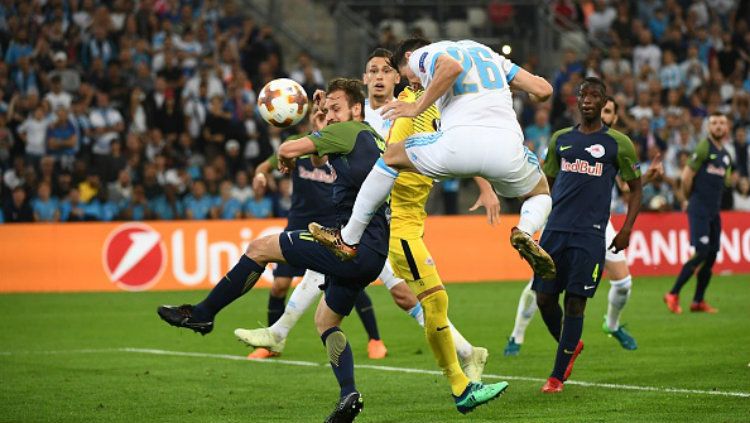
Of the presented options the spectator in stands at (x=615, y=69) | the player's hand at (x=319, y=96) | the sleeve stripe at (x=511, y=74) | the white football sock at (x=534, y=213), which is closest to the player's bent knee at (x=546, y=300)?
the white football sock at (x=534, y=213)

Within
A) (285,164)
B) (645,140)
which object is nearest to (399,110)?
(285,164)

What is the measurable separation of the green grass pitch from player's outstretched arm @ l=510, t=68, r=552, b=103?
2245 mm

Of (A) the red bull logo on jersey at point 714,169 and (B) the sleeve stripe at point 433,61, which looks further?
(A) the red bull logo on jersey at point 714,169

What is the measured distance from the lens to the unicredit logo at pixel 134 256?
21578 millimetres

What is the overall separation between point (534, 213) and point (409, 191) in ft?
5.87

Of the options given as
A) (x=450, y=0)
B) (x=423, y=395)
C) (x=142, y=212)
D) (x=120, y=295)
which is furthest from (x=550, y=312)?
(x=450, y=0)

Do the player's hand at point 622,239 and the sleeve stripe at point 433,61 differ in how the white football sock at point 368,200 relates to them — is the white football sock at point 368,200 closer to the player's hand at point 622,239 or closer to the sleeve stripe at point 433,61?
the sleeve stripe at point 433,61

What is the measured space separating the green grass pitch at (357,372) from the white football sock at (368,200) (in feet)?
4.58

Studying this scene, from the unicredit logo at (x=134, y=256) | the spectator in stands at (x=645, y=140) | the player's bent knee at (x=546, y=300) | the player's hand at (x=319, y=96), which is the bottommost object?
the unicredit logo at (x=134, y=256)

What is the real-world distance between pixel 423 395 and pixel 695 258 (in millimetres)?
8310

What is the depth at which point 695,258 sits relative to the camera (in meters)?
17.6

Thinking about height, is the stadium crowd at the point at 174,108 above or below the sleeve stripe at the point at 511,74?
below

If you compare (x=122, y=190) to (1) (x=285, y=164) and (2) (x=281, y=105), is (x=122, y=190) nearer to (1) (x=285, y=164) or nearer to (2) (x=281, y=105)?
(2) (x=281, y=105)

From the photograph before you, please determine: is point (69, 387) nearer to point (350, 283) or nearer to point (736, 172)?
point (350, 283)
